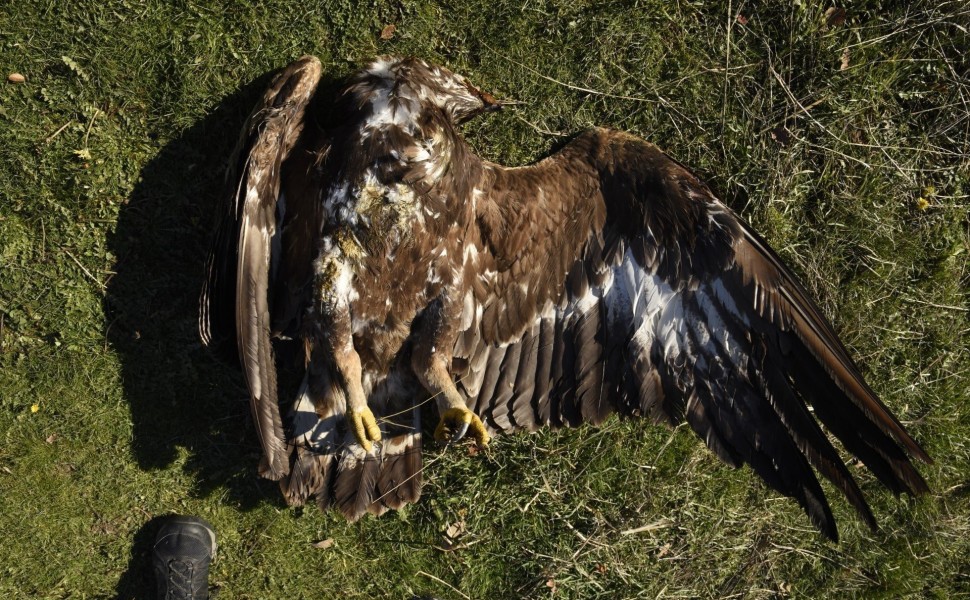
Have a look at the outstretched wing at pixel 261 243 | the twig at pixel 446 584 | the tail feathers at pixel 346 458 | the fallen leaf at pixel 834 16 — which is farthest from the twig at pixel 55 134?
the fallen leaf at pixel 834 16

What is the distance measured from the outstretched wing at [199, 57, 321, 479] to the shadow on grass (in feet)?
2.11

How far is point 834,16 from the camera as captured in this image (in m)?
4.31

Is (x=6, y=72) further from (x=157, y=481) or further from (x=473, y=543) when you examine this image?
(x=473, y=543)

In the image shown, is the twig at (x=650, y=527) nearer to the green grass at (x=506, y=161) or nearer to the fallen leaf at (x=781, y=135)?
the green grass at (x=506, y=161)

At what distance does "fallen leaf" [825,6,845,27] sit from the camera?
4.30 m

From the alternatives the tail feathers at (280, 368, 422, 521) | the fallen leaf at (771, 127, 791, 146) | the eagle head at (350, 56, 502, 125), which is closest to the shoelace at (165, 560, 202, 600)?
the tail feathers at (280, 368, 422, 521)

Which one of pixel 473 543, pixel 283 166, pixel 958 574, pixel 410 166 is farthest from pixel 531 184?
pixel 958 574

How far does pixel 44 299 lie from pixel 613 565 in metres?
3.72

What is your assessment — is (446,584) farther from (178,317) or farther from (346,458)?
(178,317)

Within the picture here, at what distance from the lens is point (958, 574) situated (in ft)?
16.1

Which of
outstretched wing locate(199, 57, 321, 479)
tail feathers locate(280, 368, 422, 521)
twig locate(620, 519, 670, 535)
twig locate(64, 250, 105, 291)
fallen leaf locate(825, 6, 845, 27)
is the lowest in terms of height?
twig locate(620, 519, 670, 535)

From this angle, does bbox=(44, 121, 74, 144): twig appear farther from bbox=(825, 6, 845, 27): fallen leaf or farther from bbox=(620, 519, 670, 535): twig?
bbox=(825, 6, 845, 27): fallen leaf

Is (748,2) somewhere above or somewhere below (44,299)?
above

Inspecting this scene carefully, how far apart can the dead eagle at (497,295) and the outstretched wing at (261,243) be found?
10 millimetres
